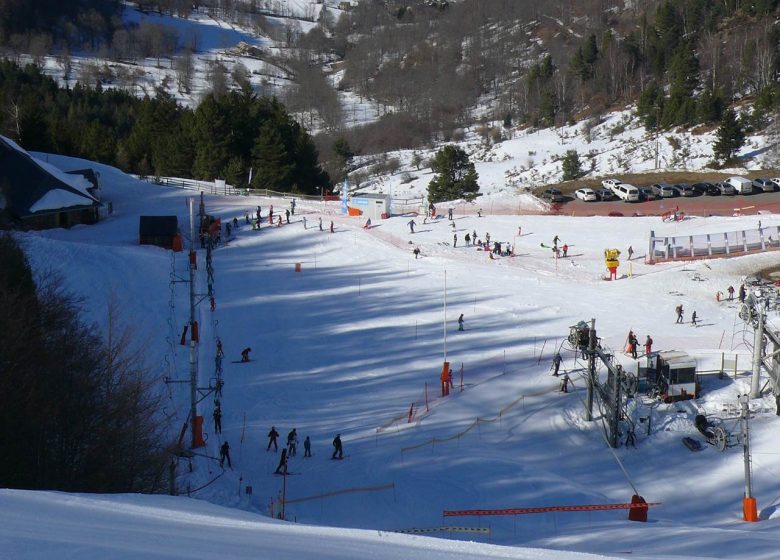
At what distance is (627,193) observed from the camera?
51906 millimetres

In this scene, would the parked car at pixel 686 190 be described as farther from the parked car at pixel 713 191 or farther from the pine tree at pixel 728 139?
the pine tree at pixel 728 139

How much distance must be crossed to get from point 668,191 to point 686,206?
1.98 m

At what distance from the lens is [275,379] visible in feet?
93.8

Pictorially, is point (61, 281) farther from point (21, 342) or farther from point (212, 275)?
point (21, 342)

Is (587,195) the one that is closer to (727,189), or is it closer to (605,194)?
(605,194)

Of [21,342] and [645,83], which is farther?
[645,83]

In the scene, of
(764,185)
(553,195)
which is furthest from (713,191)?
(553,195)

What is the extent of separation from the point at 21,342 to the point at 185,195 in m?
33.2

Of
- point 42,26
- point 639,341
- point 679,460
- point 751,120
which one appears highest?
point 42,26

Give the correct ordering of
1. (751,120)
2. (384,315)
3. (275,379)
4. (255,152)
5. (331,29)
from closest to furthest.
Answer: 1. (275,379)
2. (384,315)
3. (255,152)
4. (751,120)
5. (331,29)

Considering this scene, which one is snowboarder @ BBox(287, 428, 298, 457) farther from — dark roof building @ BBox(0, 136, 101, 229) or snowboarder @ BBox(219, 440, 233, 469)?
dark roof building @ BBox(0, 136, 101, 229)

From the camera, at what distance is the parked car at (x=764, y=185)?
52.3 meters

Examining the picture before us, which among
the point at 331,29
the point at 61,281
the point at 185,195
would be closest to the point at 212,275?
the point at 61,281

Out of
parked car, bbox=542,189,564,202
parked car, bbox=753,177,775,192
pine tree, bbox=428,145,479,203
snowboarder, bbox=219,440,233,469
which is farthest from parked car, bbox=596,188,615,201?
snowboarder, bbox=219,440,233,469
